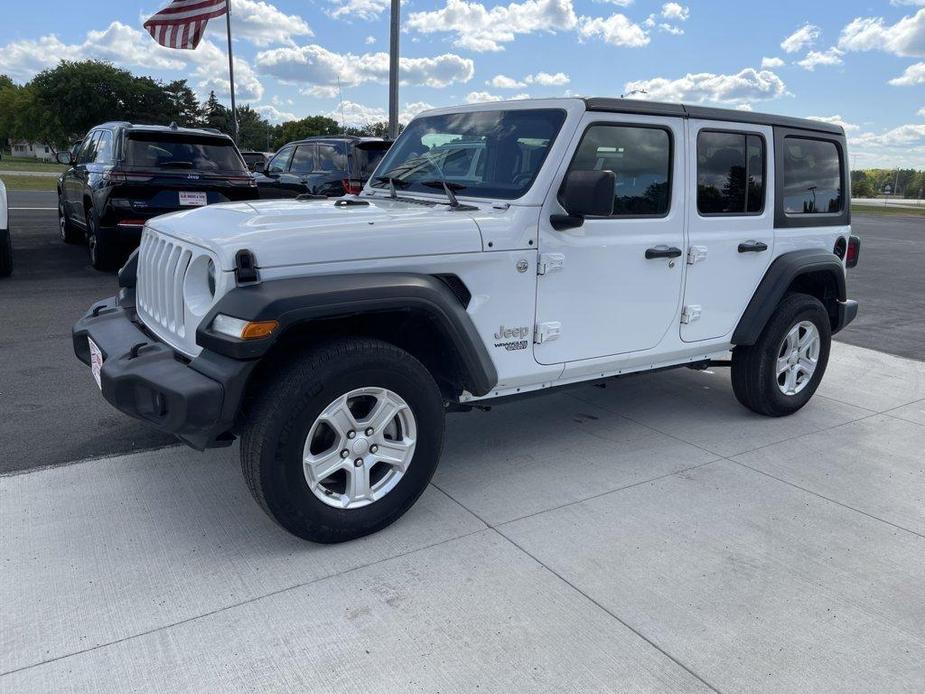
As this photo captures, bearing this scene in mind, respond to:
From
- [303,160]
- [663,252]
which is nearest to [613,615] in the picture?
[663,252]

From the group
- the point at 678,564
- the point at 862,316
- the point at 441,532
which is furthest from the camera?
the point at 862,316

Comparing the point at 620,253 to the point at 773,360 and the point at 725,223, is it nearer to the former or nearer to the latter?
the point at 725,223

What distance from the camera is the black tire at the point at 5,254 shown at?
332 inches

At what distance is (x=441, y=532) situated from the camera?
10.9ft

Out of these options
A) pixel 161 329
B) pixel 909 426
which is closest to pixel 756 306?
pixel 909 426

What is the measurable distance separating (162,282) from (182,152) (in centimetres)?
616

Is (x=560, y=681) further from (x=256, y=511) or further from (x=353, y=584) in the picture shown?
(x=256, y=511)

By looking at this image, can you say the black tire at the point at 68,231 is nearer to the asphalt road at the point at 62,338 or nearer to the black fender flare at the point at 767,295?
the asphalt road at the point at 62,338

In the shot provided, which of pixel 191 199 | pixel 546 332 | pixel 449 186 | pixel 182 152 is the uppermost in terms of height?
pixel 182 152

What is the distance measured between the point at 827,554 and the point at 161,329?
3.13m

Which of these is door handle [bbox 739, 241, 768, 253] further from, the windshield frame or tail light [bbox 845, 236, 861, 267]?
the windshield frame

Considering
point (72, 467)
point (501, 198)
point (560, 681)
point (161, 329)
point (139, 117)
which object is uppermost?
point (139, 117)

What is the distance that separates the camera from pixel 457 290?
3352 millimetres

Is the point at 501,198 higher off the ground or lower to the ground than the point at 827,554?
higher
